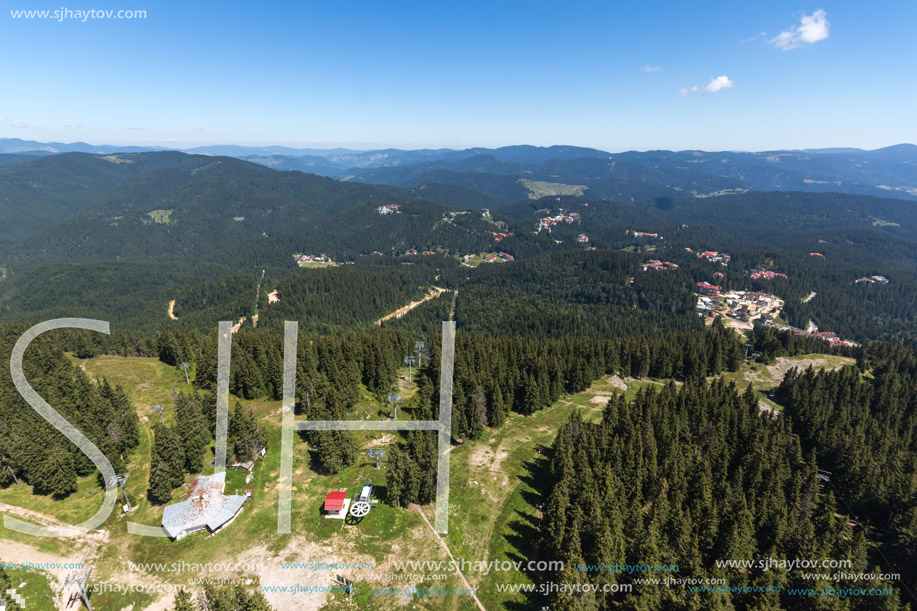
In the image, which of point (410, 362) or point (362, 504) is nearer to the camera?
point (362, 504)

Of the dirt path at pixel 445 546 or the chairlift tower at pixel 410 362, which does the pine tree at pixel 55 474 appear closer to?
the dirt path at pixel 445 546

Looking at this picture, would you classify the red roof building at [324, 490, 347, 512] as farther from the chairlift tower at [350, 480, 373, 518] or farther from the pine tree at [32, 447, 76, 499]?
the pine tree at [32, 447, 76, 499]

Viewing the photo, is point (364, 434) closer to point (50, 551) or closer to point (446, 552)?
point (446, 552)

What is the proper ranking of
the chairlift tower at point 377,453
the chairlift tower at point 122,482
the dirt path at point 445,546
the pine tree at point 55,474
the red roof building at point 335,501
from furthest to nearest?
the chairlift tower at point 377,453 → the red roof building at point 335,501 → the chairlift tower at point 122,482 → the pine tree at point 55,474 → the dirt path at point 445,546

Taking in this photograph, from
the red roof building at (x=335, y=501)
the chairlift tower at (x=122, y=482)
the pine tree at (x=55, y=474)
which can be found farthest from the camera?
the red roof building at (x=335, y=501)

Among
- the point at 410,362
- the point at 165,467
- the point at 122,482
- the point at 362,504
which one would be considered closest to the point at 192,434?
the point at 165,467

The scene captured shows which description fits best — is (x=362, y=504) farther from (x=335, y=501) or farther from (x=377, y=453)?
(x=377, y=453)

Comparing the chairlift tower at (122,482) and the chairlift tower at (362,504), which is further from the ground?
the chairlift tower at (122,482)

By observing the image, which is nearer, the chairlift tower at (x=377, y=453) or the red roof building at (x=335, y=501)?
the red roof building at (x=335, y=501)

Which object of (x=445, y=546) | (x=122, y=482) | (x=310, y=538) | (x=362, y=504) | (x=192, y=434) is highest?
(x=192, y=434)

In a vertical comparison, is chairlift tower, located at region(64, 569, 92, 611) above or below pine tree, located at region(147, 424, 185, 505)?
below

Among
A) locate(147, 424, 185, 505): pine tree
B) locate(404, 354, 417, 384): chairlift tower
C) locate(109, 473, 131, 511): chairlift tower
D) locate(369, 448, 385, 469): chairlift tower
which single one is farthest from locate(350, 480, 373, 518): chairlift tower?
locate(404, 354, 417, 384): chairlift tower

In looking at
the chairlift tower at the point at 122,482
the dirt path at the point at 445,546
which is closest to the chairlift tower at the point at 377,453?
the dirt path at the point at 445,546
